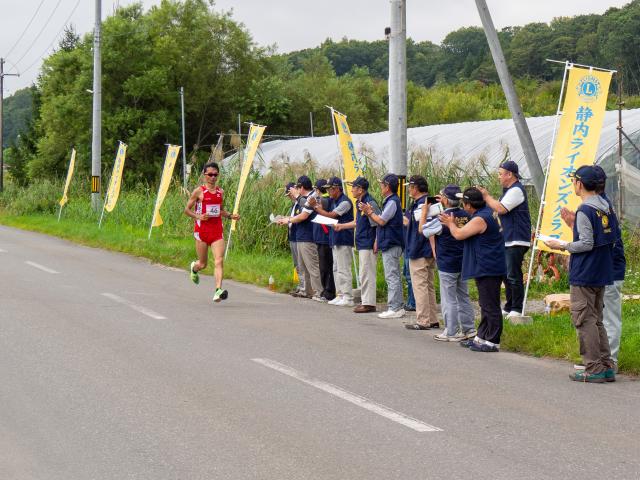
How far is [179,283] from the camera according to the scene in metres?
16.0

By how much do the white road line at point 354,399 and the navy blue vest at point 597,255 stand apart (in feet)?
8.17

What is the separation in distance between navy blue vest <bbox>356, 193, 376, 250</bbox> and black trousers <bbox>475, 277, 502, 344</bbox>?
3.09m

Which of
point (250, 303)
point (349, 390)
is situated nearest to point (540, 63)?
point (250, 303)

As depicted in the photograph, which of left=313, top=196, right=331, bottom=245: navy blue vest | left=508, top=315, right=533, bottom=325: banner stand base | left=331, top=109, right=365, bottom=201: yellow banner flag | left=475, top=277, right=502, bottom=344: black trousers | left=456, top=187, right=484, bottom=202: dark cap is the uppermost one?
left=331, top=109, right=365, bottom=201: yellow banner flag

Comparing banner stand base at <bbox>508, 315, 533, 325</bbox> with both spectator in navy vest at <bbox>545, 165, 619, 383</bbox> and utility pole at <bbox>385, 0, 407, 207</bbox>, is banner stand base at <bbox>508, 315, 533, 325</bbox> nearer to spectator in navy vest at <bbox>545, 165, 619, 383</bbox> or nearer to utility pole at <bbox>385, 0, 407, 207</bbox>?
spectator in navy vest at <bbox>545, 165, 619, 383</bbox>

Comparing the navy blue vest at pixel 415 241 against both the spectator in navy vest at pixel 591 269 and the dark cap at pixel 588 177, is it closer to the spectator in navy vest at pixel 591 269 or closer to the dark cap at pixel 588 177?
the spectator in navy vest at pixel 591 269

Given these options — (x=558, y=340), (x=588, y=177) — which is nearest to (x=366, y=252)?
(x=558, y=340)

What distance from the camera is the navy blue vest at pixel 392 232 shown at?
12523 mm

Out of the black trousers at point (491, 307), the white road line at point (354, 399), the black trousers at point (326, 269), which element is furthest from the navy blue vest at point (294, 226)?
→ the white road line at point (354, 399)

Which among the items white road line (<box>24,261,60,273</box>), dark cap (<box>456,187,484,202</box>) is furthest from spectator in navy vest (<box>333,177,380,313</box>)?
white road line (<box>24,261,60,273</box>)

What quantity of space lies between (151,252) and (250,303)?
7.78m

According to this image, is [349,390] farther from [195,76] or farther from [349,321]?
[195,76]

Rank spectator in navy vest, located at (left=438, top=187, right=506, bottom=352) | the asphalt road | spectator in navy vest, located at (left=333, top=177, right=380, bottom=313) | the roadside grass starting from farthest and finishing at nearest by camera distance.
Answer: spectator in navy vest, located at (left=333, top=177, right=380, bottom=313) < spectator in navy vest, located at (left=438, top=187, right=506, bottom=352) < the roadside grass < the asphalt road

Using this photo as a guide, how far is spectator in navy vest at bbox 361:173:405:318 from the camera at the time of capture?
1248 centimetres
